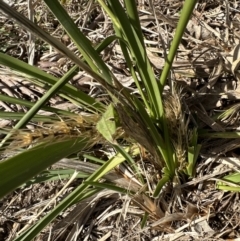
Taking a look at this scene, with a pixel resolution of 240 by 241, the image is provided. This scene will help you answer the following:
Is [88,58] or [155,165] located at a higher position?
[88,58]

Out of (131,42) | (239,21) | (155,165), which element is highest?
(131,42)

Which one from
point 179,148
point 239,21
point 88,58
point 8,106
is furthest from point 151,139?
point 8,106

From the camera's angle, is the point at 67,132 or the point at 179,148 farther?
the point at 179,148

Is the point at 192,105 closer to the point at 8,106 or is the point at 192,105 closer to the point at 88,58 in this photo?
the point at 88,58

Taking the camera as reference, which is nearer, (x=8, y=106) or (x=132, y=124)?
(x=132, y=124)

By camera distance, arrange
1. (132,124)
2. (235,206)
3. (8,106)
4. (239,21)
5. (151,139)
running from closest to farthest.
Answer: (132,124)
(151,139)
(235,206)
(239,21)
(8,106)

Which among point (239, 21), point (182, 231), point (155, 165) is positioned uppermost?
point (239, 21)

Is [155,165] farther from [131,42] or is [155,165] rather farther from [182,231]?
[131,42]

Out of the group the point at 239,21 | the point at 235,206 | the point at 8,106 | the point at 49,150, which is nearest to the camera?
the point at 49,150

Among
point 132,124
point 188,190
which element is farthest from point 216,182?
point 132,124
